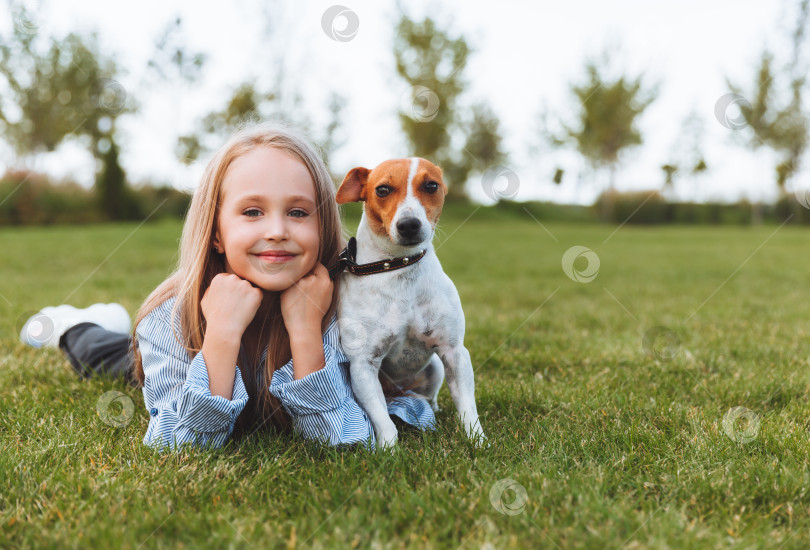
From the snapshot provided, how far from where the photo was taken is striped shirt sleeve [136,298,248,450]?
240 cm

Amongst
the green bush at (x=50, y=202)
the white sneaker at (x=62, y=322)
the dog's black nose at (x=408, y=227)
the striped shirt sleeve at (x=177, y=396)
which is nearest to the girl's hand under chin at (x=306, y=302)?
the striped shirt sleeve at (x=177, y=396)

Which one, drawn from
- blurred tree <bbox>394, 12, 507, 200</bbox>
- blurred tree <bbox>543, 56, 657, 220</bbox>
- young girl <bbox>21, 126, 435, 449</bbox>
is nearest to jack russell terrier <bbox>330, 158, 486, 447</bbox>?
young girl <bbox>21, 126, 435, 449</bbox>

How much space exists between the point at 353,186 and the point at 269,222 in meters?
0.41

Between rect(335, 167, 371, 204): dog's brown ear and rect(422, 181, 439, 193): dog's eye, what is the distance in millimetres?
287

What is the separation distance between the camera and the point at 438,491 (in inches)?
83.5

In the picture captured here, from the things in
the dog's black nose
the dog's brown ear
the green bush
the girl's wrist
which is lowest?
the green bush

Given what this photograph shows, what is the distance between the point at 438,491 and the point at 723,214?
127 feet

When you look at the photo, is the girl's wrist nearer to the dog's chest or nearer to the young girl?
the young girl

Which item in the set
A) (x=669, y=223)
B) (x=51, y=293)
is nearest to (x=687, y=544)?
(x=51, y=293)

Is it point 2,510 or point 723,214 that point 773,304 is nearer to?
point 2,510

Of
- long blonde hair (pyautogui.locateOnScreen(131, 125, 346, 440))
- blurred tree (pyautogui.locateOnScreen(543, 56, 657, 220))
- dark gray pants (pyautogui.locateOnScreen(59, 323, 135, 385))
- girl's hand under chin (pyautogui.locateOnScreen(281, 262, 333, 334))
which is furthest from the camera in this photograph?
blurred tree (pyautogui.locateOnScreen(543, 56, 657, 220))

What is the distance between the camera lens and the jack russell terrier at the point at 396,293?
8.32ft

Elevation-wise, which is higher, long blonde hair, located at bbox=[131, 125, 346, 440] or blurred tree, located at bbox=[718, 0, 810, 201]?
blurred tree, located at bbox=[718, 0, 810, 201]

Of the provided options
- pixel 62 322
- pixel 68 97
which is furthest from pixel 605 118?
pixel 62 322
